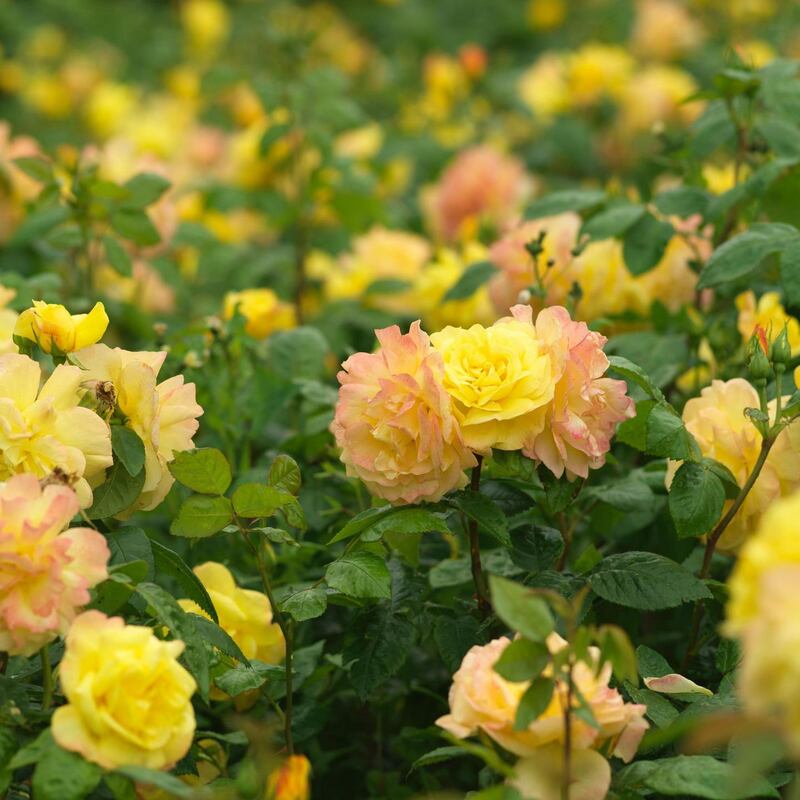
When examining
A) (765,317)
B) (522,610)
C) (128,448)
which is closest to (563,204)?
(765,317)

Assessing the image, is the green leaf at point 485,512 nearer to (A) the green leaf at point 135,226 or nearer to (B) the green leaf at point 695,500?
(B) the green leaf at point 695,500

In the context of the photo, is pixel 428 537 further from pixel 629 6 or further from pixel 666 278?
pixel 629 6

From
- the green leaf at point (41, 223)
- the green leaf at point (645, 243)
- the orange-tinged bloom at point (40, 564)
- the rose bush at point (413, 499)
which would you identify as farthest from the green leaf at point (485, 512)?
the green leaf at point (41, 223)

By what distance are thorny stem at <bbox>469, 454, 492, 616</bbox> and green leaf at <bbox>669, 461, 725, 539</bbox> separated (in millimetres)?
179

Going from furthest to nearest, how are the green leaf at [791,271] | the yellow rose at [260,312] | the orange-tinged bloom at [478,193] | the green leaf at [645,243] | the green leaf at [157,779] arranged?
1. the orange-tinged bloom at [478,193]
2. the yellow rose at [260,312]
3. the green leaf at [645,243]
4. the green leaf at [791,271]
5. the green leaf at [157,779]

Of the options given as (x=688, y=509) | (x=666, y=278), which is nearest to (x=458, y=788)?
(x=688, y=509)

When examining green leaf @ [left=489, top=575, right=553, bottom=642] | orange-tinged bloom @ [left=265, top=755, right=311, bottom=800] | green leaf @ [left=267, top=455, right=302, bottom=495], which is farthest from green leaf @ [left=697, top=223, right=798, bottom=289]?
orange-tinged bloom @ [left=265, top=755, right=311, bottom=800]

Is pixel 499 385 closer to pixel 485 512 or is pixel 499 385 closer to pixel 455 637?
pixel 485 512

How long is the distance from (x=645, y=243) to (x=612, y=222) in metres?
0.05

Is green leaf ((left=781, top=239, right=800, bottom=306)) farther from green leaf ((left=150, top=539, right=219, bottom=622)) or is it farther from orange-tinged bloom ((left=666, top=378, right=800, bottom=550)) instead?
green leaf ((left=150, top=539, right=219, bottom=622))

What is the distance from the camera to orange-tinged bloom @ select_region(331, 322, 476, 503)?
1145 mm

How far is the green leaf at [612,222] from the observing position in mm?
1682

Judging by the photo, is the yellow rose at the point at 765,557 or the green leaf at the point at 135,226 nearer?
the yellow rose at the point at 765,557

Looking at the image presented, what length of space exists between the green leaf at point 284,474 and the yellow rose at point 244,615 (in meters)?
0.16
